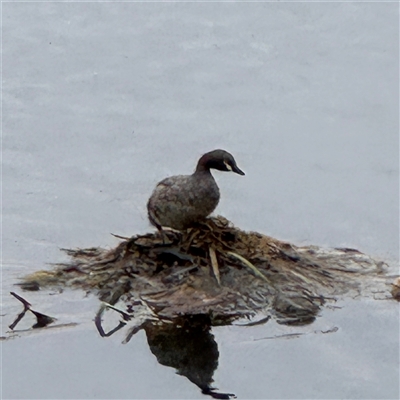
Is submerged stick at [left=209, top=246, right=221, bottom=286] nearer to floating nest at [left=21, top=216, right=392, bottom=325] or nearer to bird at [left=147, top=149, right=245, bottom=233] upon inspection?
floating nest at [left=21, top=216, right=392, bottom=325]

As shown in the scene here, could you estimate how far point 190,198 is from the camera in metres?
11.2

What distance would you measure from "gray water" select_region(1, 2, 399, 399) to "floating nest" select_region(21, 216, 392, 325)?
0.63 ft

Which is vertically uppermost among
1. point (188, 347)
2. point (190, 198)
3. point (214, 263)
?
point (190, 198)

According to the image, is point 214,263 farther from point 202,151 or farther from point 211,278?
point 202,151

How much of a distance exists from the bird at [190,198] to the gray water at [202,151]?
87 centimetres

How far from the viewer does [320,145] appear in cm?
1371

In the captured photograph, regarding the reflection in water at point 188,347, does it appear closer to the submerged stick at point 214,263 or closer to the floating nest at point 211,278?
the floating nest at point 211,278

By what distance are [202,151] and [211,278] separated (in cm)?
285

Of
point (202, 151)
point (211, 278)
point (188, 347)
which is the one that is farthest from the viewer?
point (202, 151)

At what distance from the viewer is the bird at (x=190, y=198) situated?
1118 cm

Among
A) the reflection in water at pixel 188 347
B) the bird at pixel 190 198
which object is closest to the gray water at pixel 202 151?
the reflection in water at pixel 188 347

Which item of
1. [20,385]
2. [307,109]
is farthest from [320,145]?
[20,385]

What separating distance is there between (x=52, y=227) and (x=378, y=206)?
9.04 feet

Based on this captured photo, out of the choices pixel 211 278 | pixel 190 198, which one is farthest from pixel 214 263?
pixel 190 198
